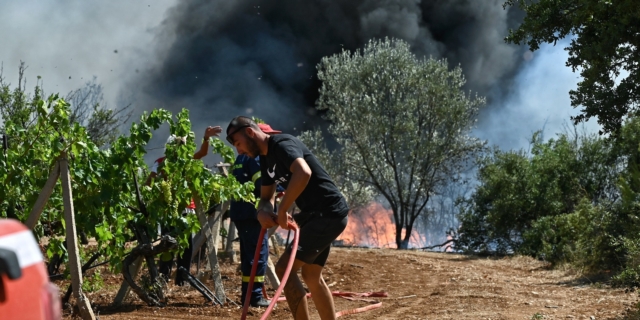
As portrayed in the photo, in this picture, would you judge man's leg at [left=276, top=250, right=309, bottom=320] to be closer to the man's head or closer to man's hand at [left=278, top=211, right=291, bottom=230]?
man's hand at [left=278, top=211, right=291, bottom=230]

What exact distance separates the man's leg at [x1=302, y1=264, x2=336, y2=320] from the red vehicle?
3453mm

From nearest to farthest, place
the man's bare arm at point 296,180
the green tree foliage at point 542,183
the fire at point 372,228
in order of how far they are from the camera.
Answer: the man's bare arm at point 296,180 < the green tree foliage at point 542,183 < the fire at point 372,228

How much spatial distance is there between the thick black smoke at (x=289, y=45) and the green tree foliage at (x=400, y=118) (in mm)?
1671

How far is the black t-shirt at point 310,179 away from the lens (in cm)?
502

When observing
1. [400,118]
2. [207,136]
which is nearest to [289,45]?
[400,118]

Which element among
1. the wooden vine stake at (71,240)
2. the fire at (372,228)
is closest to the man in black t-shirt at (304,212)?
the wooden vine stake at (71,240)

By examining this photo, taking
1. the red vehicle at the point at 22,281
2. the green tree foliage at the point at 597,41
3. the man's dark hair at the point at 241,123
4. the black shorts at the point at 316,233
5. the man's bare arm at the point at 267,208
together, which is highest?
the green tree foliage at the point at 597,41

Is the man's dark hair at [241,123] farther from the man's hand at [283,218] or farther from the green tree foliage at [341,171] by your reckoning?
the green tree foliage at [341,171]

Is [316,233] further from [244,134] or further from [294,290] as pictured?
[244,134]

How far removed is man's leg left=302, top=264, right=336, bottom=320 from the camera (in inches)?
202

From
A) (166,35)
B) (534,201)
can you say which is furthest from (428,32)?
(534,201)

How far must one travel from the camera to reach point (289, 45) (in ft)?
94.4

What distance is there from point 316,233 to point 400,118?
68.9 ft

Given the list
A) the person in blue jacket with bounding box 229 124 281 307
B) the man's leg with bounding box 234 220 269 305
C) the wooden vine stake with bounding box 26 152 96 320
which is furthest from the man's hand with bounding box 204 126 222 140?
the wooden vine stake with bounding box 26 152 96 320
